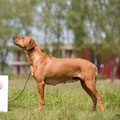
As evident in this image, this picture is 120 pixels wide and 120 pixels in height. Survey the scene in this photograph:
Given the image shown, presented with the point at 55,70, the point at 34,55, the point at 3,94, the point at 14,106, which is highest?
the point at 34,55

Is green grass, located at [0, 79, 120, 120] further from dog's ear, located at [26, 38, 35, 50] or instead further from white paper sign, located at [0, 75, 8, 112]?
dog's ear, located at [26, 38, 35, 50]

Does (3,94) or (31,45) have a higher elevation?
(31,45)

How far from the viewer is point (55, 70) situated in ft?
21.1

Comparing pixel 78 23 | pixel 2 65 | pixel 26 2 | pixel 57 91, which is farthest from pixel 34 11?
pixel 57 91

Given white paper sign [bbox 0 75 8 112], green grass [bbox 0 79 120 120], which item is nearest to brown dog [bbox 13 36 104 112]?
green grass [bbox 0 79 120 120]

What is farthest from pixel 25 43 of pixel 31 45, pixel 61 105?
pixel 61 105

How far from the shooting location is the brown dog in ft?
20.6

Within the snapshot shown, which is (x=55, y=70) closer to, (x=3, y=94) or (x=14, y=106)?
(x=3, y=94)

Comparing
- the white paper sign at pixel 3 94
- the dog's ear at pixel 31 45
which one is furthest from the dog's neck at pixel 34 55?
the white paper sign at pixel 3 94

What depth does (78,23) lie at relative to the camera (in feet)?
106

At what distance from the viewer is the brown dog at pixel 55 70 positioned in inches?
247

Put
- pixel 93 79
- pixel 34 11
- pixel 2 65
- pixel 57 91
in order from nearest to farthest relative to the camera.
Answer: pixel 93 79 → pixel 57 91 → pixel 34 11 → pixel 2 65

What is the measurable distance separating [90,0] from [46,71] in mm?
26931

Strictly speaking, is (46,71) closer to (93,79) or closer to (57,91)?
(93,79)
